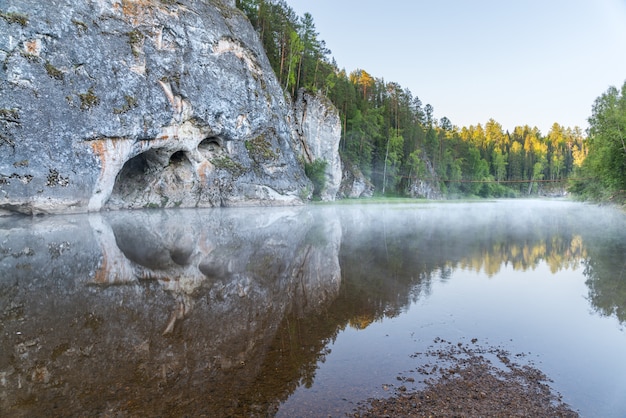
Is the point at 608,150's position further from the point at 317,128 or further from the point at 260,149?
the point at 260,149

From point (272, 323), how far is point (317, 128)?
45721 mm

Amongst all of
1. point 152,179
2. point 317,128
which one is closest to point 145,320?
point 152,179

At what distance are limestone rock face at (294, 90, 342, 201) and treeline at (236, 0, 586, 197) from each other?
1.94 metres

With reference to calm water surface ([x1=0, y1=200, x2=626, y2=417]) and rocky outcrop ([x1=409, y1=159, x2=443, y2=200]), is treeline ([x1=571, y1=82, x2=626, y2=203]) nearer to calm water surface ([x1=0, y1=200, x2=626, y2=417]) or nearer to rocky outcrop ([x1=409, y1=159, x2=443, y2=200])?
rocky outcrop ([x1=409, y1=159, x2=443, y2=200])

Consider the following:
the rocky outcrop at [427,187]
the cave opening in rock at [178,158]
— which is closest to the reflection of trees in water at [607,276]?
the cave opening in rock at [178,158]

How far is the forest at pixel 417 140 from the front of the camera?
43.8 meters

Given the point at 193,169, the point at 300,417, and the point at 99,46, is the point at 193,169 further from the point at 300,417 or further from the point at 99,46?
the point at 300,417

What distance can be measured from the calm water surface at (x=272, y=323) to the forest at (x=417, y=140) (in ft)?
119

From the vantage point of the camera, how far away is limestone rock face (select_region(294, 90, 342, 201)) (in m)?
49.9

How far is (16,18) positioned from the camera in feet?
72.0

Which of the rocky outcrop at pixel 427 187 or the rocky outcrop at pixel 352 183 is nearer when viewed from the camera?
the rocky outcrop at pixel 352 183

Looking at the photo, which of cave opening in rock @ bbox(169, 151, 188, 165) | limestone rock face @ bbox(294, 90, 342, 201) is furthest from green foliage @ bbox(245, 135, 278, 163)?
limestone rock face @ bbox(294, 90, 342, 201)

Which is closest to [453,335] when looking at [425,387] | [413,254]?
[425,387]

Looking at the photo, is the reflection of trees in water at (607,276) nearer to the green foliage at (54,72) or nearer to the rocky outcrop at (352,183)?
the green foliage at (54,72)
